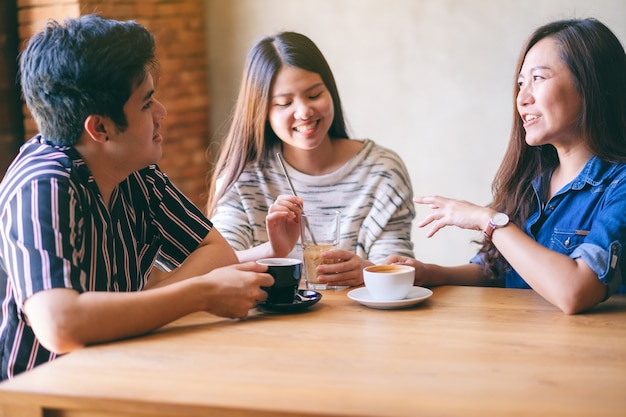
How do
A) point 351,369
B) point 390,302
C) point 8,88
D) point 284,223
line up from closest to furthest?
point 351,369, point 390,302, point 284,223, point 8,88

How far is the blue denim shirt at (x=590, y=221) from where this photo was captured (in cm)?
165

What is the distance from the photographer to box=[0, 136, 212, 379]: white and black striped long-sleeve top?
1.44 meters

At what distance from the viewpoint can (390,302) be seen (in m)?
1.62

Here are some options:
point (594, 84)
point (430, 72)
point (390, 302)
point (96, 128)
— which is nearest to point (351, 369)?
point (390, 302)

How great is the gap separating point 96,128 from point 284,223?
2.01ft

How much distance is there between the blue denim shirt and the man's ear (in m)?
1.00

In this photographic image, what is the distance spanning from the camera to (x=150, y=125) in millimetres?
1739

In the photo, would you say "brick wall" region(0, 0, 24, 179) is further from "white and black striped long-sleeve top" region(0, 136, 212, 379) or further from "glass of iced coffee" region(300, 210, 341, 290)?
"glass of iced coffee" region(300, 210, 341, 290)

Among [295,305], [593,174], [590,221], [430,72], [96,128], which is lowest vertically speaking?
[295,305]

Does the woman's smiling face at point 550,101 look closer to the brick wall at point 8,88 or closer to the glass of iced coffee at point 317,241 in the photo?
the glass of iced coffee at point 317,241

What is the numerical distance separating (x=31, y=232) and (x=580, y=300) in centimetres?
104

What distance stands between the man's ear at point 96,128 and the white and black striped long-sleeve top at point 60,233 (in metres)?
0.05

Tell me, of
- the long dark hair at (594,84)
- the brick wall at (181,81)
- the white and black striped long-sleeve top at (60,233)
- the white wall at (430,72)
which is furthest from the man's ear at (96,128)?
the white wall at (430,72)

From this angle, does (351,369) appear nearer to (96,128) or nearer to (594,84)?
(96,128)
